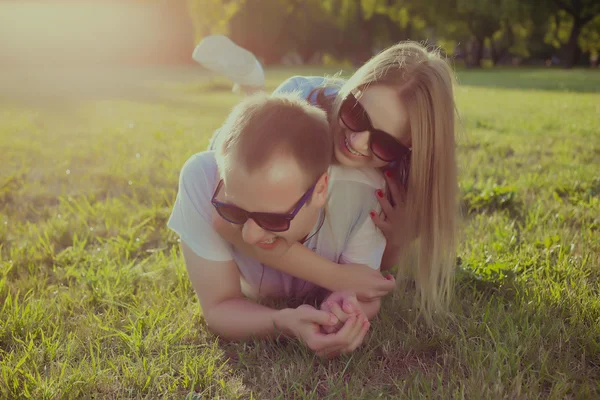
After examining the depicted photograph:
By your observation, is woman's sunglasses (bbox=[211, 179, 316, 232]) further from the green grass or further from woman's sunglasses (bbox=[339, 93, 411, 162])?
the green grass

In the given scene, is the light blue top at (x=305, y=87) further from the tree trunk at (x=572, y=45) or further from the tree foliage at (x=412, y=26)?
the tree trunk at (x=572, y=45)

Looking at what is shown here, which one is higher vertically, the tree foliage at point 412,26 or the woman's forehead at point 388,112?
the tree foliage at point 412,26

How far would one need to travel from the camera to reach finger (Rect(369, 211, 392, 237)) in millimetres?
2424

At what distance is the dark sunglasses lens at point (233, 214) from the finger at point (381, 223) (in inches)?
26.1

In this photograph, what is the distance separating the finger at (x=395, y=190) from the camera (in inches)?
98.0

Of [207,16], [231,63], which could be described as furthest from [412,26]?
[231,63]

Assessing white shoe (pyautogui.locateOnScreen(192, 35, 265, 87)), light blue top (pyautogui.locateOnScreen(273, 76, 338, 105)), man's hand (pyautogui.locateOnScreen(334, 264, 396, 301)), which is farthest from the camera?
white shoe (pyautogui.locateOnScreen(192, 35, 265, 87))

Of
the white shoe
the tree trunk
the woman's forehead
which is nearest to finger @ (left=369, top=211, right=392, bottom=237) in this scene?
the woman's forehead

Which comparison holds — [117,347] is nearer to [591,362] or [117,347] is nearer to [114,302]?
[114,302]

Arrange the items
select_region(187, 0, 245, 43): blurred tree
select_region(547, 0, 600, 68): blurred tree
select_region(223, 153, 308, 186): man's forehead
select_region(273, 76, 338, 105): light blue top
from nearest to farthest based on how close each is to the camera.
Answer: select_region(223, 153, 308, 186): man's forehead
select_region(273, 76, 338, 105): light blue top
select_region(187, 0, 245, 43): blurred tree
select_region(547, 0, 600, 68): blurred tree

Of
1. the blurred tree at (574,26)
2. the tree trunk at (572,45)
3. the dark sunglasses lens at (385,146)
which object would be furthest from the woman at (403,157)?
the tree trunk at (572,45)

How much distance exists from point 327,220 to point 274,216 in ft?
1.65

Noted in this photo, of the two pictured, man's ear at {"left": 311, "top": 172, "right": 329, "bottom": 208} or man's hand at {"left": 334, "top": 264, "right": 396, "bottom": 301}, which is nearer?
man's ear at {"left": 311, "top": 172, "right": 329, "bottom": 208}

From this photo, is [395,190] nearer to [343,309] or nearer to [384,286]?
[384,286]
